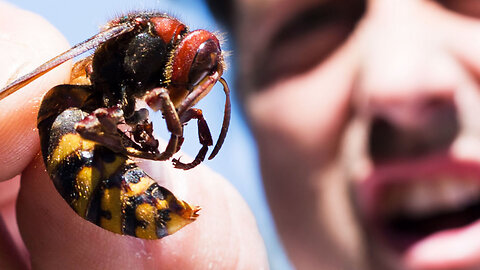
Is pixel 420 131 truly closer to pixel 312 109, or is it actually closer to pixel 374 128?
pixel 374 128

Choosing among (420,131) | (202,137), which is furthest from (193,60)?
(420,131)

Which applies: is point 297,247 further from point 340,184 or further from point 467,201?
point 467,201

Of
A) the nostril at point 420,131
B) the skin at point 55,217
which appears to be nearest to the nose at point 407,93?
the nostril at point 420,131

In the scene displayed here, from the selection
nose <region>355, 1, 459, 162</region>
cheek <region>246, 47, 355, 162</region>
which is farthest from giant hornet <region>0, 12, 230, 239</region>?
cheek <region>246, 47, 355, 162</region>

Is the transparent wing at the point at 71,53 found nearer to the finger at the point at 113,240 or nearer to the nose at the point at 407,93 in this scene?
the finger at the point at 113,240

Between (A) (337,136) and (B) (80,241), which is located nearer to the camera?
(B) (80,241)

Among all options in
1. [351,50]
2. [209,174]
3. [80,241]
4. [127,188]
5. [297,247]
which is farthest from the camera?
[297,247]

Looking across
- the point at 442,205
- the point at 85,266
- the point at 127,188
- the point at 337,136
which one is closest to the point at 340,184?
the point at 337,136

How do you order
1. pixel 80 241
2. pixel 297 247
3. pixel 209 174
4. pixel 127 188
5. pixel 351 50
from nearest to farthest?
1. pixel 127 188
2. pixel 80 241
3. pixel 209 174
4. pixel 351 50
5. pixel 297 247
